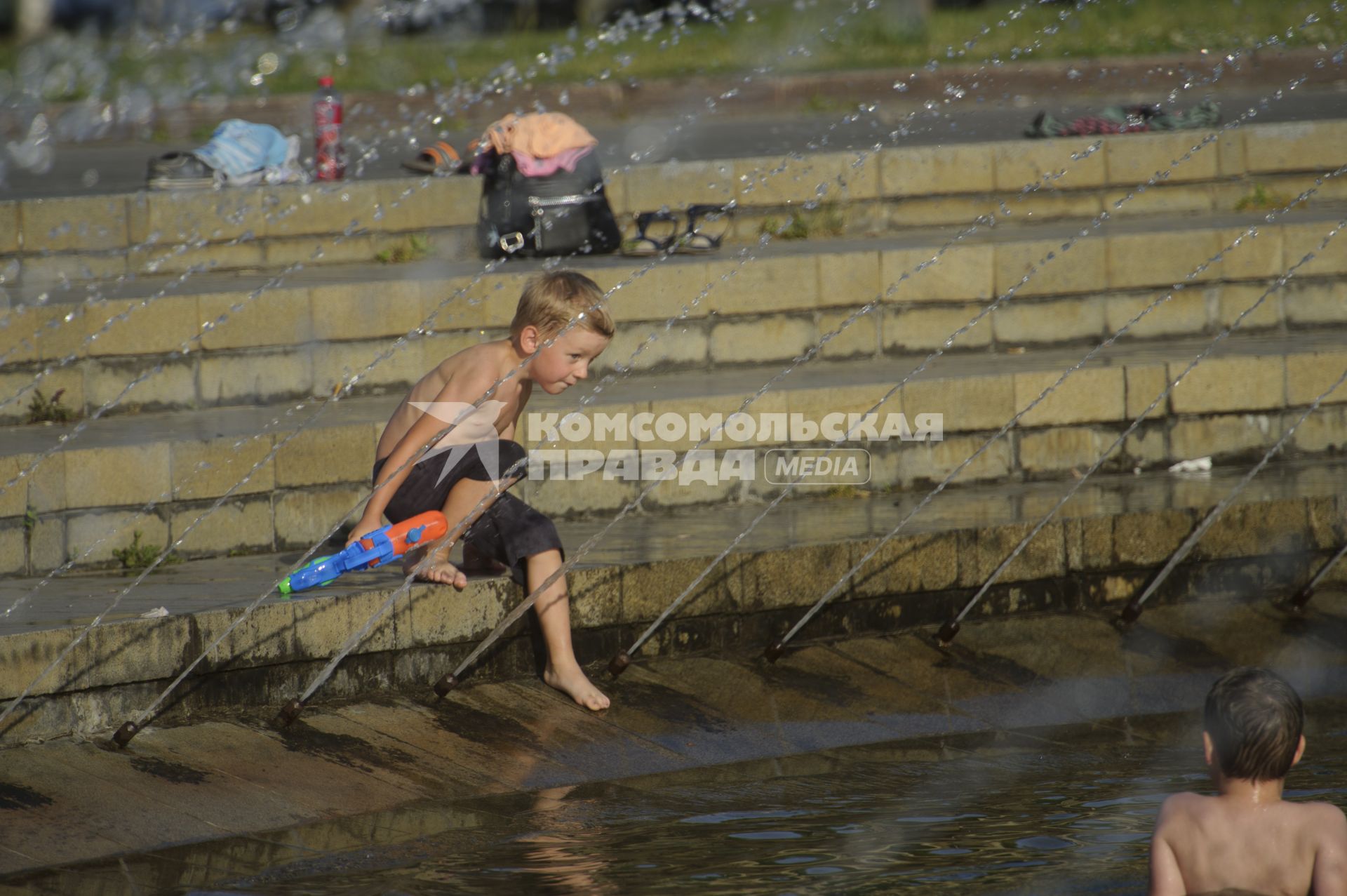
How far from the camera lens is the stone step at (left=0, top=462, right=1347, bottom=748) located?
13.2 ft

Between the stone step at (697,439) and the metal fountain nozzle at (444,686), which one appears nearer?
the metal fountain nozzle at (444,686)

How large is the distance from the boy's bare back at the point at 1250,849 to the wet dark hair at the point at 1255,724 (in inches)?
2.8

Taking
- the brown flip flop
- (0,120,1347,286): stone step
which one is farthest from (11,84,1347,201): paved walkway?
(0,120,1347,286): stone step

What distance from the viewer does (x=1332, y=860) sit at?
9.32 feet

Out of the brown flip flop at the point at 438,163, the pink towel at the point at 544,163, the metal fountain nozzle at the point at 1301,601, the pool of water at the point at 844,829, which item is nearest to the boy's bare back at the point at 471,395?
the pool of water at the point at 844,829

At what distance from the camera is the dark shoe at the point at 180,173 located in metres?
8.02

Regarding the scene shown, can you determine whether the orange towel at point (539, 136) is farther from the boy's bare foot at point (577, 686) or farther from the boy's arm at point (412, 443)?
the boy's bare foot at point (577, 686)

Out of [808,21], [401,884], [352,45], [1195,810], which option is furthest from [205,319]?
[808,21]

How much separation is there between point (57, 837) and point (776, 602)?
2190 millimetres

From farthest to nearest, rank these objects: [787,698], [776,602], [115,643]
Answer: [776,602] < [787,698] < [115,643]

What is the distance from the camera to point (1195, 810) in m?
2.90

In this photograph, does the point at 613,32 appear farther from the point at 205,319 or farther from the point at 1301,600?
the point at 1301,600

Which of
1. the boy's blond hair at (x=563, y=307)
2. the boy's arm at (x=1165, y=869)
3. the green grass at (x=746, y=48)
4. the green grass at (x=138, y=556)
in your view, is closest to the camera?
the boy's arm at (x=1165, y=869)

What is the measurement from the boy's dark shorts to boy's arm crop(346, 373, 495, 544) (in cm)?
6
